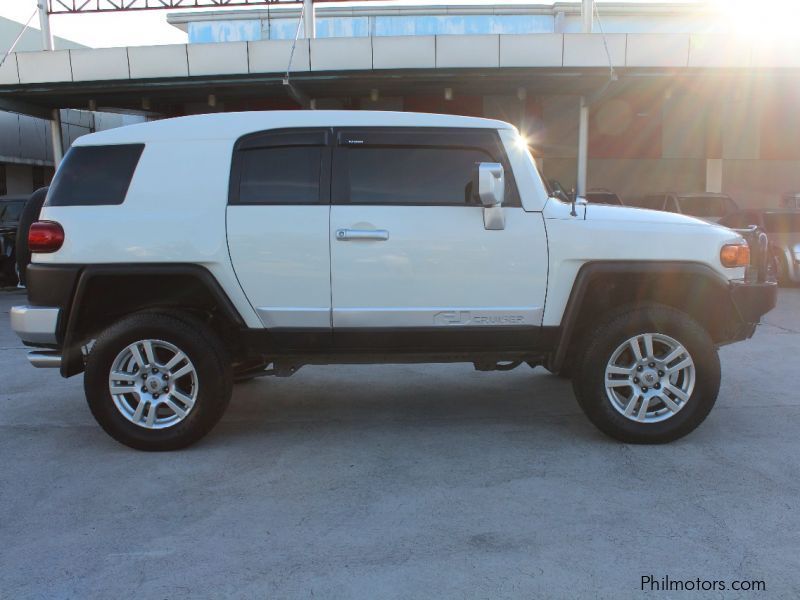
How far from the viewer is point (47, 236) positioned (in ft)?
13.0

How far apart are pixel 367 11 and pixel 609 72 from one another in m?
16.9

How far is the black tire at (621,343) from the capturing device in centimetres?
399

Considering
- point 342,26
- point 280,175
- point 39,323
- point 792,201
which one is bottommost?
point 39,323

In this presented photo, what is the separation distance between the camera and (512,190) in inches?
158

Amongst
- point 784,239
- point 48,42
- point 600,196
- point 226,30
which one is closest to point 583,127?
point 600,196

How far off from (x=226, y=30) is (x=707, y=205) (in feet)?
71.1

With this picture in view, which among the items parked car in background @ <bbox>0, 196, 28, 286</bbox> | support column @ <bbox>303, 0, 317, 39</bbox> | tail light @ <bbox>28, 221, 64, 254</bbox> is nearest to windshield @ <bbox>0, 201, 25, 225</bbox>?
parked car in background @ <bbox>0, 196, 28, 286</bbox>

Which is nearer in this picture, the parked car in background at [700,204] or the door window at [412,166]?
the door window at [412,166]

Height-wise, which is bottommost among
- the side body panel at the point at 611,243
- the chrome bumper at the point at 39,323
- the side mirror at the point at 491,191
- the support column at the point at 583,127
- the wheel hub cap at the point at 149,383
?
the wheel hub cap at the point at 149,383

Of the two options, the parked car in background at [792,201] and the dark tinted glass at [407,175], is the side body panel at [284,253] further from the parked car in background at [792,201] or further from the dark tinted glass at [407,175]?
the parked car in background at [792,201]

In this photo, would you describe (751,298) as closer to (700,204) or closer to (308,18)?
(700,204)

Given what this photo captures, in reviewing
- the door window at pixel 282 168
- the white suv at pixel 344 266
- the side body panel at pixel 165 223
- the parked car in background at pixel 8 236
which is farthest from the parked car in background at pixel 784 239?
the parked car in background at pixel 8 236

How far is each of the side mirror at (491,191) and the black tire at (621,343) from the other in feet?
3.15

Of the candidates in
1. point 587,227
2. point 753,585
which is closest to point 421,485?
point 753,585
